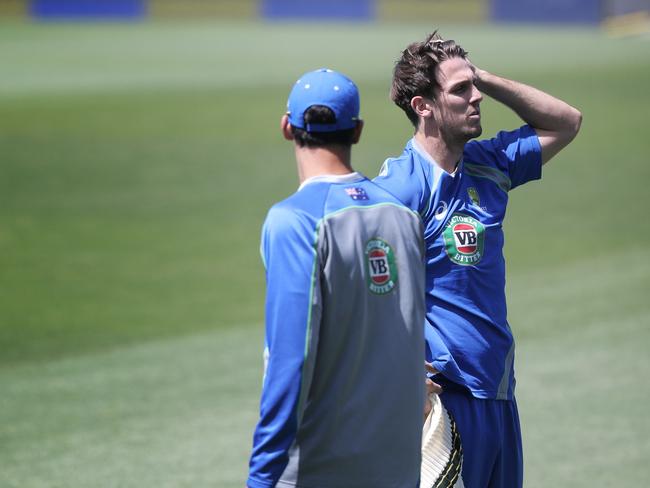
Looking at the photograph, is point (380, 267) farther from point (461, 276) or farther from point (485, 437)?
point (485, 437)

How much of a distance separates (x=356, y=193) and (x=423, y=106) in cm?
108

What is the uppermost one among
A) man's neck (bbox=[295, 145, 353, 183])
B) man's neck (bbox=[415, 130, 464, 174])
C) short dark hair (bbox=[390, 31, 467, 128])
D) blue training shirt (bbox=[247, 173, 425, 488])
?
short dark hair (bbox=[390, 31, 467, 128])

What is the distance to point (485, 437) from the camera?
430 centimetres

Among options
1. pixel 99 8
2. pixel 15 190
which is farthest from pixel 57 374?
pixel 99 8

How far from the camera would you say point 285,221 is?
333 cm

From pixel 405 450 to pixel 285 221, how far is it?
0.84 meters

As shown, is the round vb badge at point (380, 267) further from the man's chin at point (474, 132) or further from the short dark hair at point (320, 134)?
the man's chin at point (474, 132)

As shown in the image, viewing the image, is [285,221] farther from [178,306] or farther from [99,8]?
[99,8]

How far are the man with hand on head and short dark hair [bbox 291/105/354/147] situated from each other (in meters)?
0.84

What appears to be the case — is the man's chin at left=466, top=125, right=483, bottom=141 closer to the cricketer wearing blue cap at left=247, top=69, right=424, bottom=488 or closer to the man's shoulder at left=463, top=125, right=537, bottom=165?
the man's shoulder at left=463, top=125, right=537, bottom=165

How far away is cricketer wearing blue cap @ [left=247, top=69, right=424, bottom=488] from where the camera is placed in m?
3.32

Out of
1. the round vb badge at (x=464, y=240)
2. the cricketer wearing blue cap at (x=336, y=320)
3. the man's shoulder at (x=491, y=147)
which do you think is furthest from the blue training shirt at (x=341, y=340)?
the man's shoulder at (x=491, y=147)

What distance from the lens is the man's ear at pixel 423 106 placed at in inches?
175

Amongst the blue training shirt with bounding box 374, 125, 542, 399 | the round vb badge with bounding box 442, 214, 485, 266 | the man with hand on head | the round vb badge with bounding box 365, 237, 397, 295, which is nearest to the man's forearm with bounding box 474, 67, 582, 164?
the man with hand on head
